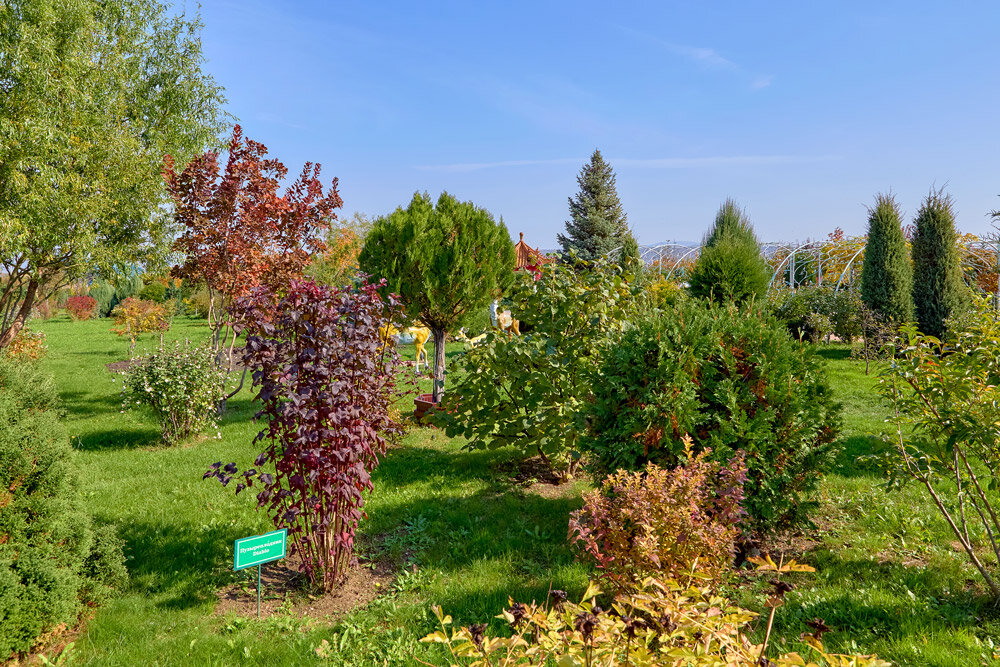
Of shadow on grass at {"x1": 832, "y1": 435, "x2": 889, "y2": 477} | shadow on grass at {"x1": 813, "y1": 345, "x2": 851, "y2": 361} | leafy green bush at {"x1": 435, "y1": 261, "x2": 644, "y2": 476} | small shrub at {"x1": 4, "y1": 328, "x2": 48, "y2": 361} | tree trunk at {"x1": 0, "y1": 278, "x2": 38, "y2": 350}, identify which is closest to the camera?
leafy green bush at {"x1": 435, "y1": 261, "x2": 644, "y2": 476}

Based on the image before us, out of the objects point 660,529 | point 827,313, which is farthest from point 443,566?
point 827,313

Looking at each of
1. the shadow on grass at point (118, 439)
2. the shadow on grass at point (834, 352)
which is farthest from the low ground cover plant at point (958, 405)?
the shadow on grass at point (834, 352)

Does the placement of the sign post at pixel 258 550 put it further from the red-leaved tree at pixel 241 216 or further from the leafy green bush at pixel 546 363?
the red-leaved tree at pixel 241 216

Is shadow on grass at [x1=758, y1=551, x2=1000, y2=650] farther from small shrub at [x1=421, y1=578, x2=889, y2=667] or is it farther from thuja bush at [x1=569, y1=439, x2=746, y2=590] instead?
small shrub at [x1=421, y1=578, x2=889, y2=667]

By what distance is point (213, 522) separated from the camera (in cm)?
495

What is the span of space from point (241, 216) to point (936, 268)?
16.7 meters

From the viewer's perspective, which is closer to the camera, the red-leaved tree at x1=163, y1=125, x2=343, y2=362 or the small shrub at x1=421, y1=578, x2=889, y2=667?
the small shrub at x1=421, y1=578, x2=889, y2=667

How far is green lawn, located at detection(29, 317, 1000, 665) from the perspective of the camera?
331 cm

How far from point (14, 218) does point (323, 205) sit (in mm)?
5049

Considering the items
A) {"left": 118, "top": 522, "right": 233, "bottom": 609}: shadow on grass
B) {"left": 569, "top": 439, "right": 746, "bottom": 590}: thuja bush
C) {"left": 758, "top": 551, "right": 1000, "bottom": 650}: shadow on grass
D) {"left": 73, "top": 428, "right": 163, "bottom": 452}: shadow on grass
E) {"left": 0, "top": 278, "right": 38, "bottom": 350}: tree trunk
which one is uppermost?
{"left": 0, "top": 278, "right": 38, "bottom": 350}: tree trunk

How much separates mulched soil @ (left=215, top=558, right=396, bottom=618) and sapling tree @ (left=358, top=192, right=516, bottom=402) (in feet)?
15.7

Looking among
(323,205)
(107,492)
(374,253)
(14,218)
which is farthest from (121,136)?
(107,492)

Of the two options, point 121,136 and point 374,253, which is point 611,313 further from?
Result: point 121,136

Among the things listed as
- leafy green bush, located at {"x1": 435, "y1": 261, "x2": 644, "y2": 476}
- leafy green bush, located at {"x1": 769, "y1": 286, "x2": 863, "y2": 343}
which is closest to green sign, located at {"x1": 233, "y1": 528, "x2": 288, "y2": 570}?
leafy green bush, located at {"x1": 435, "y1": 261, "x2": 644, "y2": 476}
